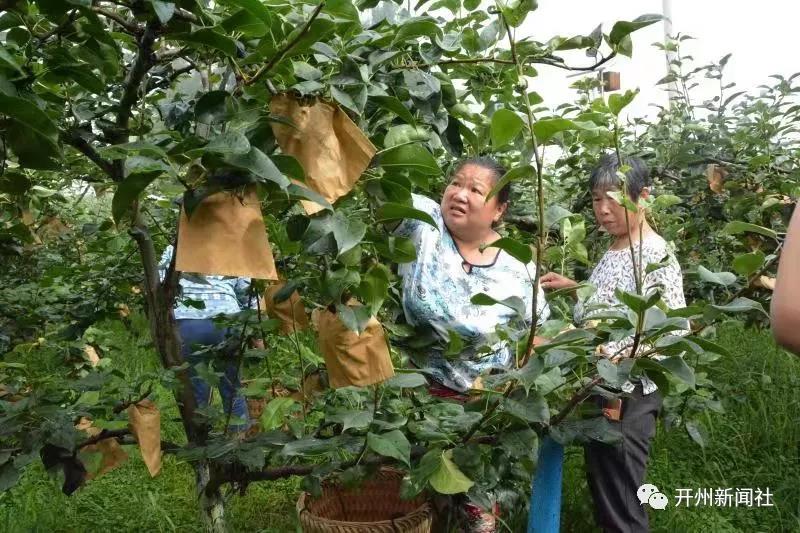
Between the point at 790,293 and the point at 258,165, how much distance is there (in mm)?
481

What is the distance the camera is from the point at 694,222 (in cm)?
246

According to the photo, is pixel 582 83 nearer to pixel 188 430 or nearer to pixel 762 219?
pixel 762 219

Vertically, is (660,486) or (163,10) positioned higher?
(163,10)

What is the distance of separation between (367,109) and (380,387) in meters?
0.45

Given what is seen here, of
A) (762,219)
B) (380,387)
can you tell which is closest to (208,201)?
(380,387)

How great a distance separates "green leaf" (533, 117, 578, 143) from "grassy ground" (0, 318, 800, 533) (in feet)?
4.37

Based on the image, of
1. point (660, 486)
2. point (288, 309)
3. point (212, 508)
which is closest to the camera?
point (288, 309)

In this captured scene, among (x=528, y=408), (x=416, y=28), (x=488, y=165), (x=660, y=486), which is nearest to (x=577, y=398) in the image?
(x=528, y=408)

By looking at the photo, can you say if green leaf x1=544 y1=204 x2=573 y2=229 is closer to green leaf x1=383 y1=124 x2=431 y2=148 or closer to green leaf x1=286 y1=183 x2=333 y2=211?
green leaf x1=383 y1=124 x2=431 y2=148

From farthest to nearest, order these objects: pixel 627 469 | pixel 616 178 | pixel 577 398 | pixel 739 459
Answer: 1. pixel 739 459
2. pixel 616 178
3. pixel 627 469
4. pixel 577 398

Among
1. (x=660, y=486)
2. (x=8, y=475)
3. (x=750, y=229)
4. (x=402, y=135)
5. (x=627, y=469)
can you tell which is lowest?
(x=660, y=486)

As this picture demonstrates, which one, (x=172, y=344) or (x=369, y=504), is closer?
(x=172, y=344)

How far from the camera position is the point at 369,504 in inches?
72.3

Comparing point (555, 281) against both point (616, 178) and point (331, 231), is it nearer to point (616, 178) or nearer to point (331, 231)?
point (616, 178)
